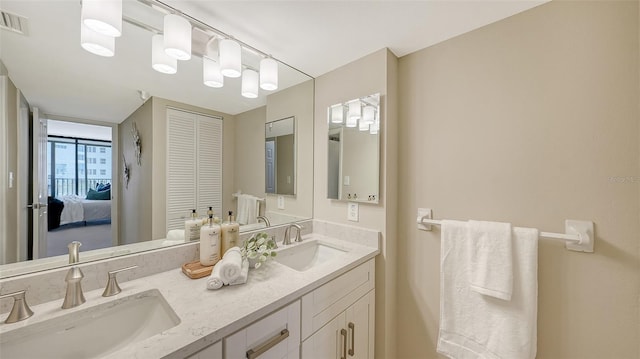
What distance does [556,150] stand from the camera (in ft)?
3.25

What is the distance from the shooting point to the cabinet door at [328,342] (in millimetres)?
940

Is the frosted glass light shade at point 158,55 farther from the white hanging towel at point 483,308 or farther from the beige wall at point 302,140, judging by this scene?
the white hanging towel at point 483,308

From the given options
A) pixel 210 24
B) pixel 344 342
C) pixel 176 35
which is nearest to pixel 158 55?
pixel 176 35

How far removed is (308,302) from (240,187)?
2.63 feet

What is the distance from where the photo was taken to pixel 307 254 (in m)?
1.49

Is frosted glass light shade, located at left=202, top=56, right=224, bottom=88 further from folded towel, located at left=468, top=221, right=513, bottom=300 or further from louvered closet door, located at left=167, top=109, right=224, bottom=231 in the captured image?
folded towel, located at left=468, top=221, right=513, bottom=300

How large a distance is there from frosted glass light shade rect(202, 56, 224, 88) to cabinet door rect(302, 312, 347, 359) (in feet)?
4.37

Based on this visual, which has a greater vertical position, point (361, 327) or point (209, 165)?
point (209, 165)

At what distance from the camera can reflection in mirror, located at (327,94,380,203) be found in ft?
4.57

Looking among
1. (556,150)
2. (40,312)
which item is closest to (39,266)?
(40,312)

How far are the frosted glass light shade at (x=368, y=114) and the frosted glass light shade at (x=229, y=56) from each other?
771 millimetres

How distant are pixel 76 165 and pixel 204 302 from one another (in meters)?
0.76

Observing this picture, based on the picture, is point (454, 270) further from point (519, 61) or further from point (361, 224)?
point (519, 61)

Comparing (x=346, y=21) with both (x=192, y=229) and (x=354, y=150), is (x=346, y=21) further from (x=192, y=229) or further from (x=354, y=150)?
(x=192, y=229)
